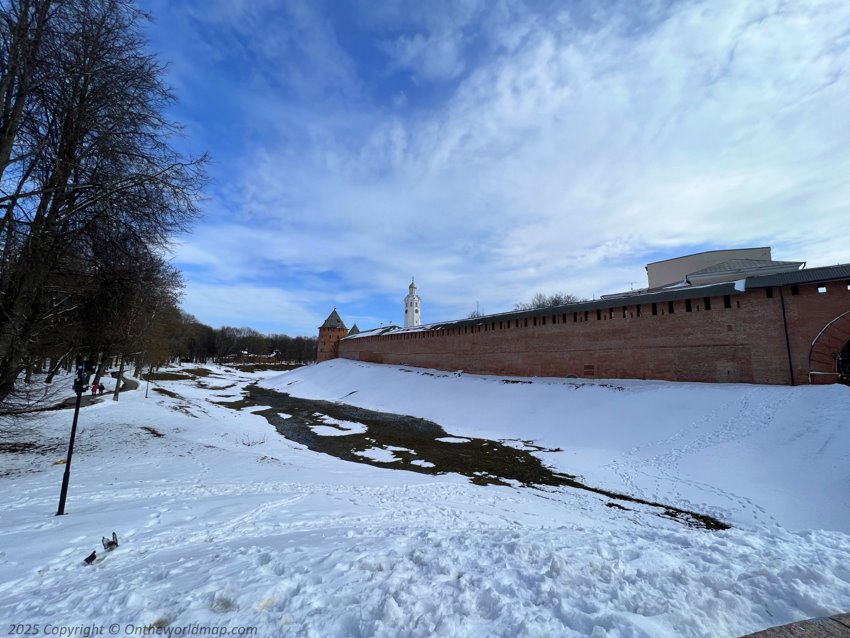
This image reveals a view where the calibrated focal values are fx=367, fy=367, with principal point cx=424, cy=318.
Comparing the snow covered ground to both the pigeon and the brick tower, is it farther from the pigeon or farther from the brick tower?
the brick tower

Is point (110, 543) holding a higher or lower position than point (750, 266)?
lower

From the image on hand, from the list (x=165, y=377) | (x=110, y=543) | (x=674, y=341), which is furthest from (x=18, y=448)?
(x=165, y=377)

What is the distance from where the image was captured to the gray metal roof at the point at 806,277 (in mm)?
13164

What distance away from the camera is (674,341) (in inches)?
674

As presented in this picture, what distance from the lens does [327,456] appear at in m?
11.8

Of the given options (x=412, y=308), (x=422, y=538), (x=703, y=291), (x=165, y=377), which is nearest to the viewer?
(x=422, y=538)

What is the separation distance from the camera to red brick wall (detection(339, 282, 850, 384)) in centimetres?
1384

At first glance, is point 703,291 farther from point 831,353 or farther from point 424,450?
point 424,450

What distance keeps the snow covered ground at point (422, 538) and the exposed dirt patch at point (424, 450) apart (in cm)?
64

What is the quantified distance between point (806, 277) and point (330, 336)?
4989 cm

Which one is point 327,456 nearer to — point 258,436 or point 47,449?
point 258,436

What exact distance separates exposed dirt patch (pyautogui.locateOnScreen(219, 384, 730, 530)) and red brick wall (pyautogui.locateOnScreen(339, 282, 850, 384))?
7.57m

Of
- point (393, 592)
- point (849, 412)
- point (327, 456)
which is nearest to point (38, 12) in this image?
point (393, 592)

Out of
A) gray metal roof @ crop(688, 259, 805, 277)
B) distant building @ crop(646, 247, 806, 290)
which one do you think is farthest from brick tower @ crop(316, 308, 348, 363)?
gray metal roof @ crop(688, 259, 805, 277)
